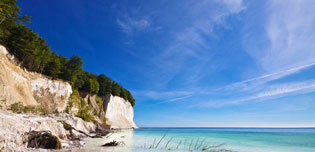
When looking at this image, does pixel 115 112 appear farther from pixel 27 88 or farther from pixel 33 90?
pixel 27 88

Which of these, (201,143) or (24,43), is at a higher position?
(24,43)

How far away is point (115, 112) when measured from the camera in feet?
167

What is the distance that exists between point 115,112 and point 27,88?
31.3 meters

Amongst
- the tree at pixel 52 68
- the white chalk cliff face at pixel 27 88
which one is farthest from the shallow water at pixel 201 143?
the tree at pixel 52 68

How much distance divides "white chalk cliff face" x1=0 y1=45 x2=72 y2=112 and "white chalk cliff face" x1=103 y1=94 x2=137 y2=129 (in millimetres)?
17040

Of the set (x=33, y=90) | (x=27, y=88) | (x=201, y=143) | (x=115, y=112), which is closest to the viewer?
(x=201, y=143)

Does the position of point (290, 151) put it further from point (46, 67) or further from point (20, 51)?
point (46, 67)

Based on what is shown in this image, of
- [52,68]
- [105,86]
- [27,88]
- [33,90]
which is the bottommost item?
[27,88]

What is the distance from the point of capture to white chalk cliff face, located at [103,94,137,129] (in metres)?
46.3

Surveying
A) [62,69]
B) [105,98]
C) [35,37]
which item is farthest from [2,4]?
[105,98]

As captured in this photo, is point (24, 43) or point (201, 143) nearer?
point (201, 143)

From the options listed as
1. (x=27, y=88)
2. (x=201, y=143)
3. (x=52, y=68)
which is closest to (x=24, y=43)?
(x=27, y=88)

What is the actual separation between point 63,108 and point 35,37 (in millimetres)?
12573

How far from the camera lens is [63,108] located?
28312mm
